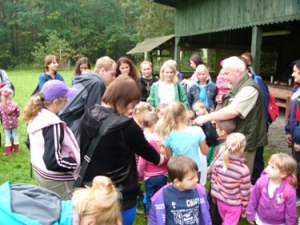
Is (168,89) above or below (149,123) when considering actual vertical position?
above

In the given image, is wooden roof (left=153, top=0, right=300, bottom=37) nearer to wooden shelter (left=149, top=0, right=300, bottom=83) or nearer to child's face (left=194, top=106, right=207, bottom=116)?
wooden shelter (left=149, top=0, right=300, bottom=83)

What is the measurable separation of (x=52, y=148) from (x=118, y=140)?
529 mm

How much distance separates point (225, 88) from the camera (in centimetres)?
480

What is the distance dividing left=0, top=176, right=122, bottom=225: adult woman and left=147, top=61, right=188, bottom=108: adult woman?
300cm

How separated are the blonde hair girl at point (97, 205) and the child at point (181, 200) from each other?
30.0 inches

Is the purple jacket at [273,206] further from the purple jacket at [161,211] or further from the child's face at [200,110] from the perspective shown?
the child's face at [200,110]

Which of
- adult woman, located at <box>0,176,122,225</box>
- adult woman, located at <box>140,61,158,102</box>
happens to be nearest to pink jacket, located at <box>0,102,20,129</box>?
adult woman, located at <box>140,61,158,102</box>

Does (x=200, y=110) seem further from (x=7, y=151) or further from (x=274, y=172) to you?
(x=7, y=151)

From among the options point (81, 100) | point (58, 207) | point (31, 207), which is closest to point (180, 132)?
point (81, 100)

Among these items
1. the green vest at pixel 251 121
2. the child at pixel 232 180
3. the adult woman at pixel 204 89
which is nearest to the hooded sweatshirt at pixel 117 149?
the child at pixel 232 180

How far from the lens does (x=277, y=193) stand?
8.61 ft

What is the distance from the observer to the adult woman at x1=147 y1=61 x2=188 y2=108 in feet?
14.5

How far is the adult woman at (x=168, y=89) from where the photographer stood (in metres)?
4.41

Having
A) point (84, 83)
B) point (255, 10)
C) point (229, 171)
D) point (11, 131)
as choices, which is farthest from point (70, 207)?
point (255, 10)
